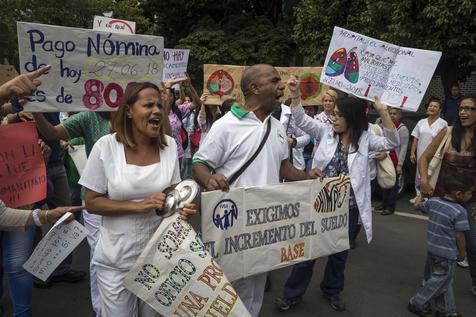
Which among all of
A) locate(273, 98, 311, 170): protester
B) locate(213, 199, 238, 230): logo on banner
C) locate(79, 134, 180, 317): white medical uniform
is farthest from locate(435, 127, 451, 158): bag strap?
locate(79, 134, 180, 317): white medical uniform

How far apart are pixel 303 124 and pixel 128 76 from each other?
59.4 inches

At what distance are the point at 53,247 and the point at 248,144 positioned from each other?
1414 mm

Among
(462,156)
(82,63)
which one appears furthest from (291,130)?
(82,63)

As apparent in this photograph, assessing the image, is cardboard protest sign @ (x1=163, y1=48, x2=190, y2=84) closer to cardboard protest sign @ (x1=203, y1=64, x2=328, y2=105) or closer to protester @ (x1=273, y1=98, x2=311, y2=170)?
cardboard protest sign @ (x1=203, y1=64, x2=328, y2=105)

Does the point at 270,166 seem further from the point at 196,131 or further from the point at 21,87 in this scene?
the point at 196,131

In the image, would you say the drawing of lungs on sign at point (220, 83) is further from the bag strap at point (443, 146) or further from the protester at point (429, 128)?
the bag strap at point (443, 146)

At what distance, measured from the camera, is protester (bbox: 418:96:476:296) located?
12.5ft

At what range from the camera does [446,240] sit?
3672 millimetres

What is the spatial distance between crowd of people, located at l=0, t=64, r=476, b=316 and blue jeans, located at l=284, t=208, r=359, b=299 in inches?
0.4

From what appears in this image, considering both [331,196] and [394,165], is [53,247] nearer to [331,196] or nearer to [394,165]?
[331,196]

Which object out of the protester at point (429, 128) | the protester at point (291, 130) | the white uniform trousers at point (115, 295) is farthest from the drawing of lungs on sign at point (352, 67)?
the protester at point (429, 128)

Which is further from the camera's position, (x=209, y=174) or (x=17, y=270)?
(x=17, y=270)

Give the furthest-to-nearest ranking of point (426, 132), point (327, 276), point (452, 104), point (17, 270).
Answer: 1. point (452, 104)
2. point (426, 132)
3. point (327, 276)
4. point (17, 270)

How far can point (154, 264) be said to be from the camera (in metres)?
2.31
